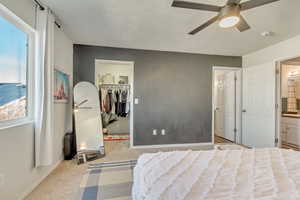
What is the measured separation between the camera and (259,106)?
3588 mm

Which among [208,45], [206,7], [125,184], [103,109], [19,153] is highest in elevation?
[208,45]

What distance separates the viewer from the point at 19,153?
1729 mm

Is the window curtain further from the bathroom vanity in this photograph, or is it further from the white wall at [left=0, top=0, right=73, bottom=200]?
the bathroom vanity

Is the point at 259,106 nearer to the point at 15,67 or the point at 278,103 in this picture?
the point at 278,103

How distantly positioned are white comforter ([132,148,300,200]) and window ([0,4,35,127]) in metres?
1.59

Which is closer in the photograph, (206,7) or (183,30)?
(206,7)

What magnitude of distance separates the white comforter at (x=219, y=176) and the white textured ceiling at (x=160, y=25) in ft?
5.94

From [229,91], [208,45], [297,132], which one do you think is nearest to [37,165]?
[208,45]

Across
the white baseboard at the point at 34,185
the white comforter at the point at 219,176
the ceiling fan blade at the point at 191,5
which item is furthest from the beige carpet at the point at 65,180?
the ceiling fan blade at the point at 191,5

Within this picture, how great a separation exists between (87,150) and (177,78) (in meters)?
2.63

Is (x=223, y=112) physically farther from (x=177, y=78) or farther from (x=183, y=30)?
(x=183, y=30)

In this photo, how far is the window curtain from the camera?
79.1 inches

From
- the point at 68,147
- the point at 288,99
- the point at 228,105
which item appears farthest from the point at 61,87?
the point at 288,99

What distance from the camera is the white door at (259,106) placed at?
331 centimetres
